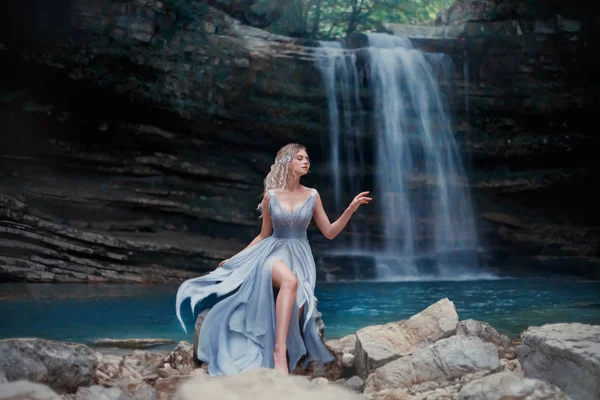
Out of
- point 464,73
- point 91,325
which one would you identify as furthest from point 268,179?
point 464,73

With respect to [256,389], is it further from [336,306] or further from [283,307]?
[336,306]

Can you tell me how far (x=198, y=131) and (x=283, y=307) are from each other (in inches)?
385

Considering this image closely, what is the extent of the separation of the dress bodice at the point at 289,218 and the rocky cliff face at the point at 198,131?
25.8 ft

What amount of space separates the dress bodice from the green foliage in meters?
11.1

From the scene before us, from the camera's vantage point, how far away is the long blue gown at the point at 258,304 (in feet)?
11.6

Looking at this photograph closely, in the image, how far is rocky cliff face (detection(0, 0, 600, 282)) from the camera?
38.5 ft

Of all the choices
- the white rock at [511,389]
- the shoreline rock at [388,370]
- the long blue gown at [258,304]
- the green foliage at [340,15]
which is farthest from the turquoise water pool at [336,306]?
the green foliage at [340,15]

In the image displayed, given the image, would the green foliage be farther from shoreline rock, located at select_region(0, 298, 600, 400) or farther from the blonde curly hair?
shoreline rock, located at select_region(0, 298, 600, 400)

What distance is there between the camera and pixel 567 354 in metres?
2.93

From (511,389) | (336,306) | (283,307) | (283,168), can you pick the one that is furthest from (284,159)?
(336,306)

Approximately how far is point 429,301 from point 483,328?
4.97 m

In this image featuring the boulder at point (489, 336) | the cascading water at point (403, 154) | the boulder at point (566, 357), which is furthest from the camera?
the cascading water at point (403, 154)

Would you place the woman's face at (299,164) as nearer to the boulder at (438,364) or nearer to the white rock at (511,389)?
the boulder at (438,364)

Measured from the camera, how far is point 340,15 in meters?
16.9
